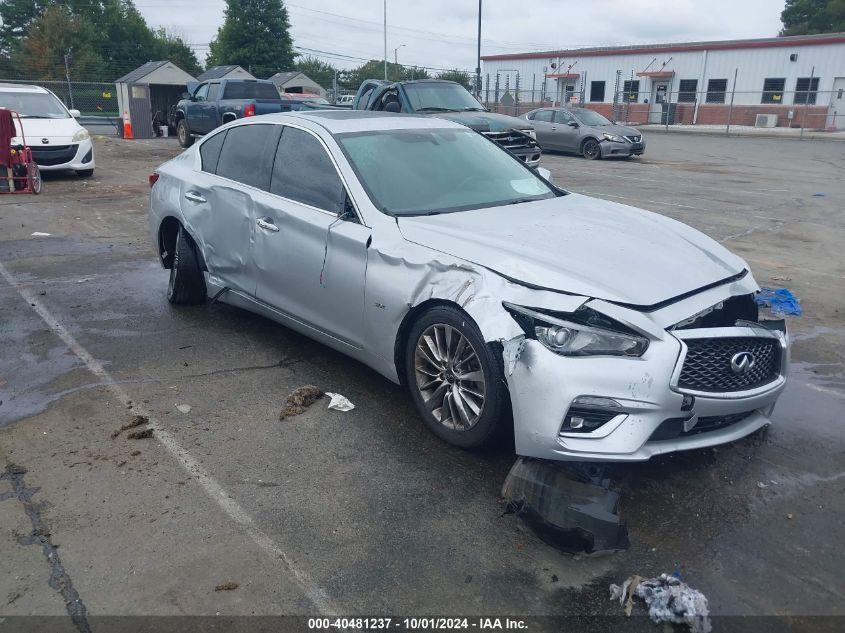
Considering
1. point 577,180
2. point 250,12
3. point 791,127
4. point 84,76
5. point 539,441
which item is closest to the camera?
point 539,441

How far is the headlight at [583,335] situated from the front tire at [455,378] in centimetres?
26

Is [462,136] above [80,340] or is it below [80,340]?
above

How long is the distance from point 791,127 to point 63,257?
39.2 metres

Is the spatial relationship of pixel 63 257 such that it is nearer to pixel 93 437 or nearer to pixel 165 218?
pixel 165 218

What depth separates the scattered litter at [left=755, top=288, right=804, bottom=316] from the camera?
6.34m

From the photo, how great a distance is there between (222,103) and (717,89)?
32186mm

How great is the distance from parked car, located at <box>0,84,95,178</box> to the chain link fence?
92.0ft

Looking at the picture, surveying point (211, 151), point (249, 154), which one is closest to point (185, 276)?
point (211, 151)

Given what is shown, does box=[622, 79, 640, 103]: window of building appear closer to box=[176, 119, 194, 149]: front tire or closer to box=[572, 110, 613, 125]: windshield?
box=[572, 110, 613, 125]: windshield

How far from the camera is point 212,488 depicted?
3.55 meters

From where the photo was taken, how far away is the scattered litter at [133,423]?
161 inches

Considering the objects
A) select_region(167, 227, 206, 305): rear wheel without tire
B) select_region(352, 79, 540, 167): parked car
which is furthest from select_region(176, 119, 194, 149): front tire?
select_region(167, 227, 206, 305): rear wheel without tire

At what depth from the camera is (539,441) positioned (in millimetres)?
3230

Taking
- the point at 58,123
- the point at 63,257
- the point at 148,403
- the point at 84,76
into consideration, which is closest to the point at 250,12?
the point at 84,76
